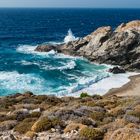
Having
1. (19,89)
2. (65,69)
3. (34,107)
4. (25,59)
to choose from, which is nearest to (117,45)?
(65,69)

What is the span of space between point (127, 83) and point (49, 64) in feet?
66.1

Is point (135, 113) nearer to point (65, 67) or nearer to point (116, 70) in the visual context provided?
point (116, 70)

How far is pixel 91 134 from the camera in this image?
1393cm

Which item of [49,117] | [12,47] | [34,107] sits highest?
[49,117]

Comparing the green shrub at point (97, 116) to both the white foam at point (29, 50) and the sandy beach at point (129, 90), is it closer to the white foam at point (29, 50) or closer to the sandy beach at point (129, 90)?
the sandy beach at point (129, 90)

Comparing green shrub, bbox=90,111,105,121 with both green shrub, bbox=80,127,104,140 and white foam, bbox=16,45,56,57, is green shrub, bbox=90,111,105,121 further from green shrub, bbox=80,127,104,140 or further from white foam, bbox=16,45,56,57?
white foam, bbox=16,45,56,57

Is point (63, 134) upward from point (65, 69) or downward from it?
upward

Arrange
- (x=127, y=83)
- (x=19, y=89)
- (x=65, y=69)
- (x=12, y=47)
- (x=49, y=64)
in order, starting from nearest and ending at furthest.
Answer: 1. (x=19, y=89)
2. (x=127, y=83)
3. (x=65, y=69)
4. (x=49, y=64)
5. (x=12, y=47)

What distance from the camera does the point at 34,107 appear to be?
845 inches

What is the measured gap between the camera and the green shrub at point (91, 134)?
1385cm

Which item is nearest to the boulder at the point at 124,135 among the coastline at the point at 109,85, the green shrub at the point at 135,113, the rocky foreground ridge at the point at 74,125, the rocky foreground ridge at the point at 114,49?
the rocky foreground ridge at the point at 74,125

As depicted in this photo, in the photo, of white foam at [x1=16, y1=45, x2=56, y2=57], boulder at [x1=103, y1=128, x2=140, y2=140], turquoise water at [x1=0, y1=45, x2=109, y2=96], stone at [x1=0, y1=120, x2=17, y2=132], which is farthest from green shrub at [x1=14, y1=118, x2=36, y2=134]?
white foam at [x1=16, y1=45, x2=56, y2=57]

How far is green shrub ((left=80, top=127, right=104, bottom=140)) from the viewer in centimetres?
1385

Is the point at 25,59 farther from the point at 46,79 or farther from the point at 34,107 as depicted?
the point at 34,107
